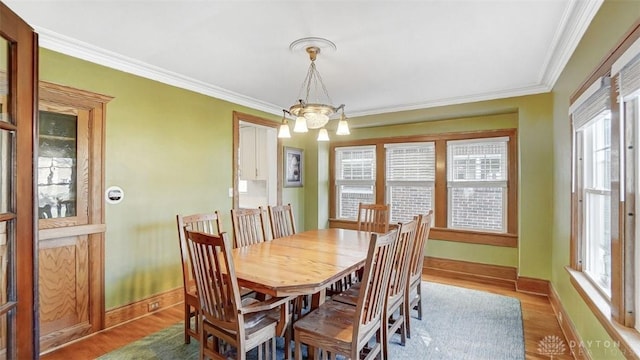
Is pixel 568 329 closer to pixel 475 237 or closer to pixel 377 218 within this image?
pixel 475 237

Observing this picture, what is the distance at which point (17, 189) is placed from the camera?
1.32 meters

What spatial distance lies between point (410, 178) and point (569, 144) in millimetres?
2254

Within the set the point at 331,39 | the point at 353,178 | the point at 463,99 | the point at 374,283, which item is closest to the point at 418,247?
the point at 374,283

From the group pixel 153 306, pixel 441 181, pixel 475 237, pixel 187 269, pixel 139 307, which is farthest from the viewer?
pixel 441 181

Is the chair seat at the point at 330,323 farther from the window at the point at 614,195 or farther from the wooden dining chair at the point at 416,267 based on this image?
the window at the point at 614,195

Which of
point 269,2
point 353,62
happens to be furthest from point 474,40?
point 269,2

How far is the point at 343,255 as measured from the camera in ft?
7.91

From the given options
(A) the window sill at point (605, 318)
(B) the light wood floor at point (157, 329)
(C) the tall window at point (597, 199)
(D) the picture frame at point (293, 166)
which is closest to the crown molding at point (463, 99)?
(D) the picture frame at point (293, 166)

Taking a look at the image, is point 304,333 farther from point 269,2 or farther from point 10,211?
point 269,2

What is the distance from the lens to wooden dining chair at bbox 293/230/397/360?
171cm

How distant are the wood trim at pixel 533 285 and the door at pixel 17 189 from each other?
4.35 meters

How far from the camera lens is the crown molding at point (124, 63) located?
2.37 metres

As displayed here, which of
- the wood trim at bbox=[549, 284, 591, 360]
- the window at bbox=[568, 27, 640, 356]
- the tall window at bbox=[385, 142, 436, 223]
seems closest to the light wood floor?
the wood trim at bbox=[549, 284, 591, 360]

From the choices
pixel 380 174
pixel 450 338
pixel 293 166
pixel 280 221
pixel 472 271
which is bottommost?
pixel 450 338
